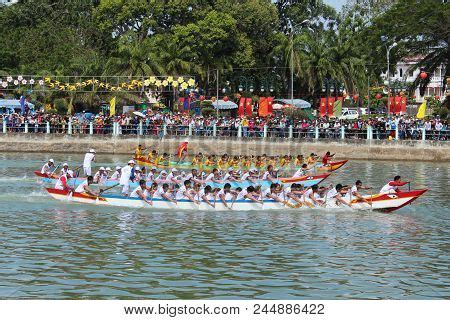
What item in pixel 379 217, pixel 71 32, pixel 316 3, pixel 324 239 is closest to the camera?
pixel 324 239

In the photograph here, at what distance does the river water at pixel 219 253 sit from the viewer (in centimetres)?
1683

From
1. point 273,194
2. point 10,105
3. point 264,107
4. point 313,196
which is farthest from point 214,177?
point 10,105

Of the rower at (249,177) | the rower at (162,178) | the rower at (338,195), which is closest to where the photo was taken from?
the rower at (338,195)

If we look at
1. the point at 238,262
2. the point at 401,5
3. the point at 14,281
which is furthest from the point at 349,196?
the point at 401,5

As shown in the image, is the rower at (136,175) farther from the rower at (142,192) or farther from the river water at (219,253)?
the rower at (142,192)

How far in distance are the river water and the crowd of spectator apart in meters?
18.6

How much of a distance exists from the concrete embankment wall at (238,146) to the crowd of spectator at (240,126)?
0.78 meters

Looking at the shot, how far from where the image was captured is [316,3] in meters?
89.3

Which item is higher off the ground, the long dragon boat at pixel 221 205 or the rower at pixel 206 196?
the rower at pixel 206 196

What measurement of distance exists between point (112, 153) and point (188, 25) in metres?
21.9

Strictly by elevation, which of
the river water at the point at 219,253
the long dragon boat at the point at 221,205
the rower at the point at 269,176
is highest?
the rower at the point at 269,176

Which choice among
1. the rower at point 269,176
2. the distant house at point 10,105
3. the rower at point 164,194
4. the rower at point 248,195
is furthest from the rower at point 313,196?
the distant house at point 10,105

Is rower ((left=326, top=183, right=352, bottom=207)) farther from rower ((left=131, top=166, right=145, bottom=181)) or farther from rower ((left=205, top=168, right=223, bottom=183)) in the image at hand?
rower ((left=131, top=166, right=145, bottom=181))

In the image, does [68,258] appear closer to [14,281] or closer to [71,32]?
[14,281]
